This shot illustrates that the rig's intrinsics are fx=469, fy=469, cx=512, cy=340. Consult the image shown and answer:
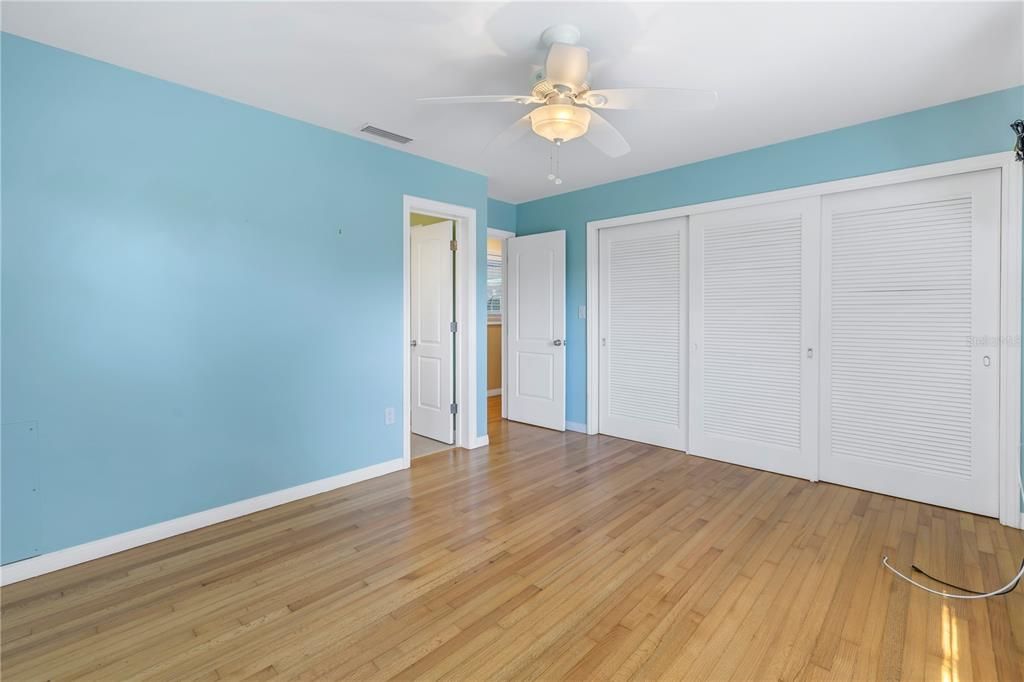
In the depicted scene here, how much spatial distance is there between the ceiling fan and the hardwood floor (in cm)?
211

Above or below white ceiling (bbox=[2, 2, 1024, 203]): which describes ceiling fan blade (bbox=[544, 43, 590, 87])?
below

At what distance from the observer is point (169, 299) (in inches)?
101

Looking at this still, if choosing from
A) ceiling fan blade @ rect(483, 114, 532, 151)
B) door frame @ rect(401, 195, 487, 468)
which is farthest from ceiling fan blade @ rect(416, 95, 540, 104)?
door frame @ rect(401, 195, 487, 468)

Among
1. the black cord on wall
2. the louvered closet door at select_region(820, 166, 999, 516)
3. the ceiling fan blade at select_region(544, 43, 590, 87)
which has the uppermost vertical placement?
the ceiling fan blade at select_region(544, 43, 590, 87)

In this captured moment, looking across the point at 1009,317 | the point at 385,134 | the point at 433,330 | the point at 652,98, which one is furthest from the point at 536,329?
the point at 1009,317

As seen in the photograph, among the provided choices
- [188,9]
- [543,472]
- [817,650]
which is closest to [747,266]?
[543,472]

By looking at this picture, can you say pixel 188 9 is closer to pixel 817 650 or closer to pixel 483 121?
pixel 483 121

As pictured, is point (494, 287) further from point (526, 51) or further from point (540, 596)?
point (540, 596)

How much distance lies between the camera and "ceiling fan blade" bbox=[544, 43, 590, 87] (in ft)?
6.54

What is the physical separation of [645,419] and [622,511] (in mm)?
1642

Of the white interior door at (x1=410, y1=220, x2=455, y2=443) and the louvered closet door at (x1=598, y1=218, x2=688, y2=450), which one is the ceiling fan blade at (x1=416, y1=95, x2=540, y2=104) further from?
the louvered closet door at (x1=598, y1=218, x2=688, y2=450)

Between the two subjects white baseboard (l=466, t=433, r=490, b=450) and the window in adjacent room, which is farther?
the window in adjacent room

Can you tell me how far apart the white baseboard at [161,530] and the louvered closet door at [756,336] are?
2.85 m

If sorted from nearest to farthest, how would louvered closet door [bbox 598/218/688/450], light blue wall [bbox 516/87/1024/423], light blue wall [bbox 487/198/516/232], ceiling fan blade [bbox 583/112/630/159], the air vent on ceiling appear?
ceiling fan blade [bbox 583/112/630/159] → light blue wall [bbox 516/87/1024/423] → the air vent on ceiling → louvered closet door [bbox 598/218/688/450] → light blue wall [bbox 487/198/516/232]
